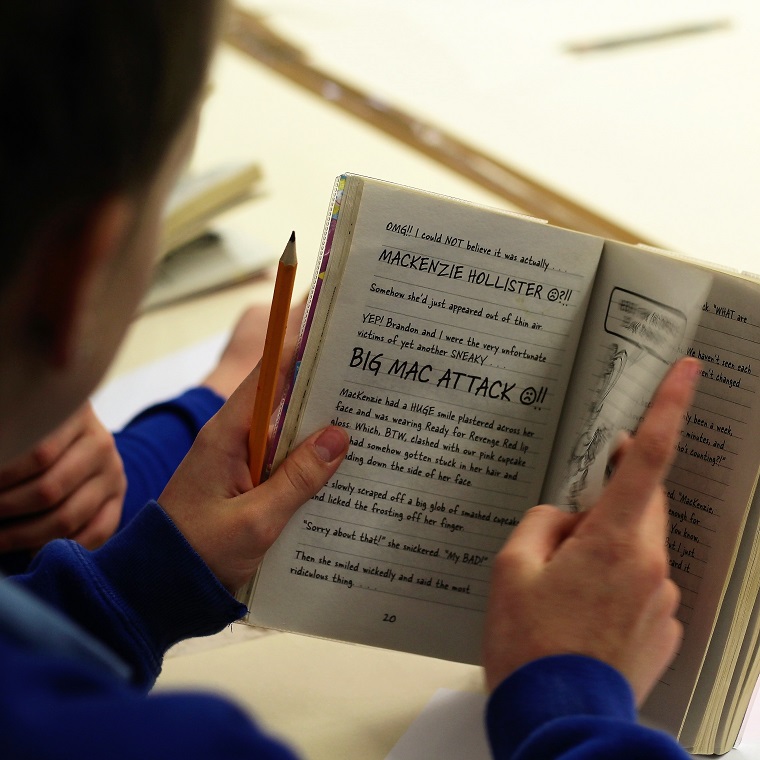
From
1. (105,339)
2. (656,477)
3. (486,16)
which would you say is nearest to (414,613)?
(656,477)

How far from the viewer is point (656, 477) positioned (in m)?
0.52

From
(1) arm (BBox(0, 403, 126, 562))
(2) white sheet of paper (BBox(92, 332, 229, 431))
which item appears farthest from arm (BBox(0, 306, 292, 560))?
(2) white sheet of paper (BBox(92, 332, 229, 431))

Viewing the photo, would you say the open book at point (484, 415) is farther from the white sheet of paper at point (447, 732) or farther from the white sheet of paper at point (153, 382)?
the white sheet of paper at point (153, 382)

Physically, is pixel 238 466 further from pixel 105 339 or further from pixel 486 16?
pixel 486 16

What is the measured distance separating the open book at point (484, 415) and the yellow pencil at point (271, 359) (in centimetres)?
1

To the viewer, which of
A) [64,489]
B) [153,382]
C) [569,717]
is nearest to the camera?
[569,717]

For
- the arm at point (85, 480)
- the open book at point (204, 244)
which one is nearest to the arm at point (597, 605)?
the arm at point (85, 480)

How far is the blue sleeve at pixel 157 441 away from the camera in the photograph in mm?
820

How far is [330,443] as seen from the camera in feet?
1.90

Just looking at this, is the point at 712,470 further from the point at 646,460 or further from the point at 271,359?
the point at 271,359

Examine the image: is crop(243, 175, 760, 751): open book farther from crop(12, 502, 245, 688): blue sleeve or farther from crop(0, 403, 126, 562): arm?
crop(0, 403, 126, 562): arm

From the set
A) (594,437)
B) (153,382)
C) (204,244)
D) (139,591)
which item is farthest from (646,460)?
(204,244)

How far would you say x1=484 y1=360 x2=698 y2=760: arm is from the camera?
485 mm

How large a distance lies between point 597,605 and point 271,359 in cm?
22
